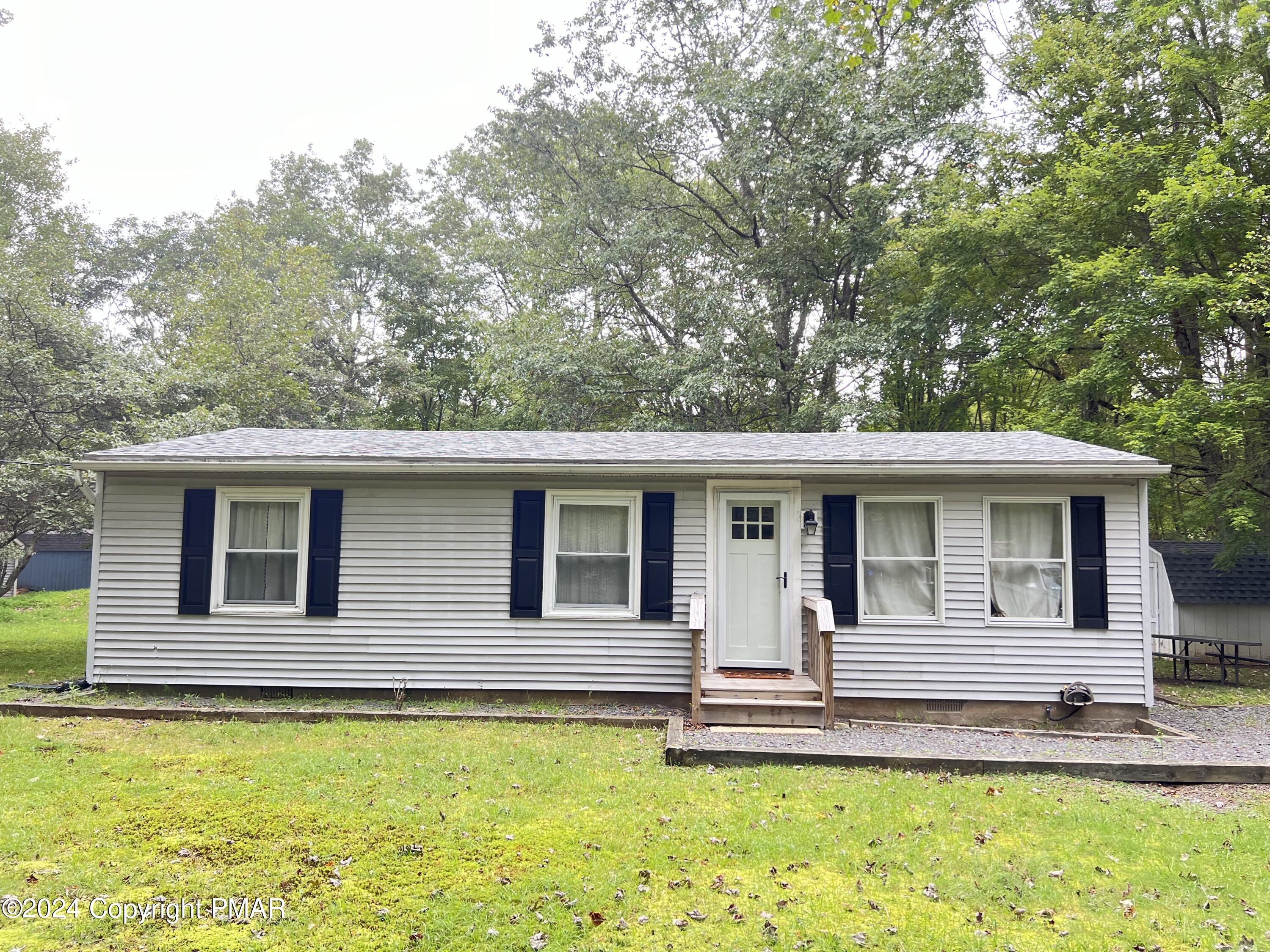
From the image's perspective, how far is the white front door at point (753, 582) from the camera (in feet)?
27.7

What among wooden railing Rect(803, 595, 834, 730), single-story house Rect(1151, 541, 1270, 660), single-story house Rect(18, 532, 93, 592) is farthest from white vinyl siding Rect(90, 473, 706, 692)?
single-story house Rect(18, 532, 93, 592)

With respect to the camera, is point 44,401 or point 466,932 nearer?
point 466,932

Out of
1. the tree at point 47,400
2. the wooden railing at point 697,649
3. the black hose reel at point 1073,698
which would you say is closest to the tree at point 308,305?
the tree at point 47,400

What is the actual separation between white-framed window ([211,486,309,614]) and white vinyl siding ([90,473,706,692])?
0.63 ft

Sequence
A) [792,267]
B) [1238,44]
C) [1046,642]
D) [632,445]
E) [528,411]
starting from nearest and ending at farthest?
1. [1046,642]
2. [632,445]
3. [1238,44]
4. [792,267]
5. [528,411]

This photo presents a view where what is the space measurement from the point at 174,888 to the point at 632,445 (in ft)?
21.0

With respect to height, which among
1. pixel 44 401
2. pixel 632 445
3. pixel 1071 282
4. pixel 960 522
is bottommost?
pixel 960 522

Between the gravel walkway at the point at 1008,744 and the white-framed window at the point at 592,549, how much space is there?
1919mm

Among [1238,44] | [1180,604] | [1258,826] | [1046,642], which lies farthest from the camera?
[1238,44]

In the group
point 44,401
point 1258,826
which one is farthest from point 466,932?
point 44,401

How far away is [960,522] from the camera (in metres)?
8.20

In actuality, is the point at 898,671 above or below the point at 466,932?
above

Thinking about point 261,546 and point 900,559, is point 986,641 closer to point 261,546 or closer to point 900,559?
point 900,559

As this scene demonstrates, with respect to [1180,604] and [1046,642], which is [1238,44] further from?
[1046,642]
